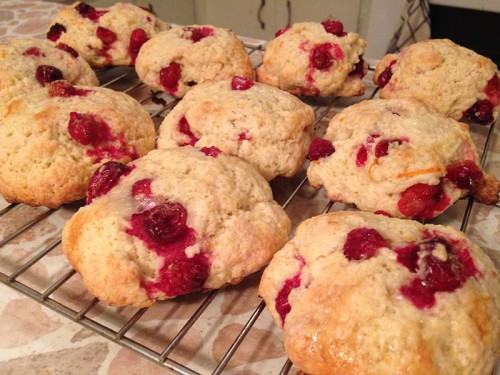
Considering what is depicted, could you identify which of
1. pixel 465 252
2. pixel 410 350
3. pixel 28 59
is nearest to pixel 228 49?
pixel 28 59

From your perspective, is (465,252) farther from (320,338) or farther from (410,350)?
(320,338)

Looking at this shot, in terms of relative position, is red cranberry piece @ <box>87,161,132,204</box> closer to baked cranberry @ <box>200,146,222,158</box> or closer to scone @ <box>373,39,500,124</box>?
baked cranberry @ <box>200,146,222,158</box>

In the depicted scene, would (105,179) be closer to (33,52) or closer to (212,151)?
(212,151)

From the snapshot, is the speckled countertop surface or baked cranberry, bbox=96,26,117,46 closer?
the speckled countertop surface

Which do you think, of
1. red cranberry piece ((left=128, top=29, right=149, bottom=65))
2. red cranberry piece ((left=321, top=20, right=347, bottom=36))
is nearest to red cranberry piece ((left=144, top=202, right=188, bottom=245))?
red cranberry piece ((left=321, top=20, right=347, bottom=36))

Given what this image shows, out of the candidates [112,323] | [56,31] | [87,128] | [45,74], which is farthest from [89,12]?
[112,323]
